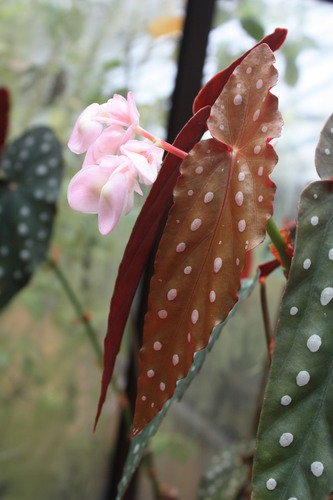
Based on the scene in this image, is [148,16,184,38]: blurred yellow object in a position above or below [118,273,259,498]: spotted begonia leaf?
above

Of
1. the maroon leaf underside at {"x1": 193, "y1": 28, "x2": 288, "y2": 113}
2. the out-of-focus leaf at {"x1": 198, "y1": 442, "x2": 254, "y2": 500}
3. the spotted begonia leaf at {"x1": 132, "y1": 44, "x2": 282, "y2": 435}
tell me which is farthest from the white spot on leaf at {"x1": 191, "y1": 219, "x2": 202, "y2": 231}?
the out-of-focus leaf at {"x1": 198, "y1": 442, "x2": 254, "y2": 500}

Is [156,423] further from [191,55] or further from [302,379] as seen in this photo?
[191,55]

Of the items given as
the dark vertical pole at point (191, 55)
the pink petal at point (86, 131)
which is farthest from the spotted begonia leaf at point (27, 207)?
the pink petal at point (86, 131)

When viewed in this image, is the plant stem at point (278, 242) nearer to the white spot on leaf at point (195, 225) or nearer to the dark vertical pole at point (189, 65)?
the white spot on leaf at point (195, 225)

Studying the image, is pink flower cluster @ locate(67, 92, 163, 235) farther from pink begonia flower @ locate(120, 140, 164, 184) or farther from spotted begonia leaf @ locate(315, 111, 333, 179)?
spotted begonia leaf @ locate(315, 111, 333, 179)

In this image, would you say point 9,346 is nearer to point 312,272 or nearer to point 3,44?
point 3,44

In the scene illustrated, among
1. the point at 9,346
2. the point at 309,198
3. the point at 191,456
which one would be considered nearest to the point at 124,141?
the point at 309,198

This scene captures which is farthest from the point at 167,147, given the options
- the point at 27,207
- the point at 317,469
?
the point at 27,207
